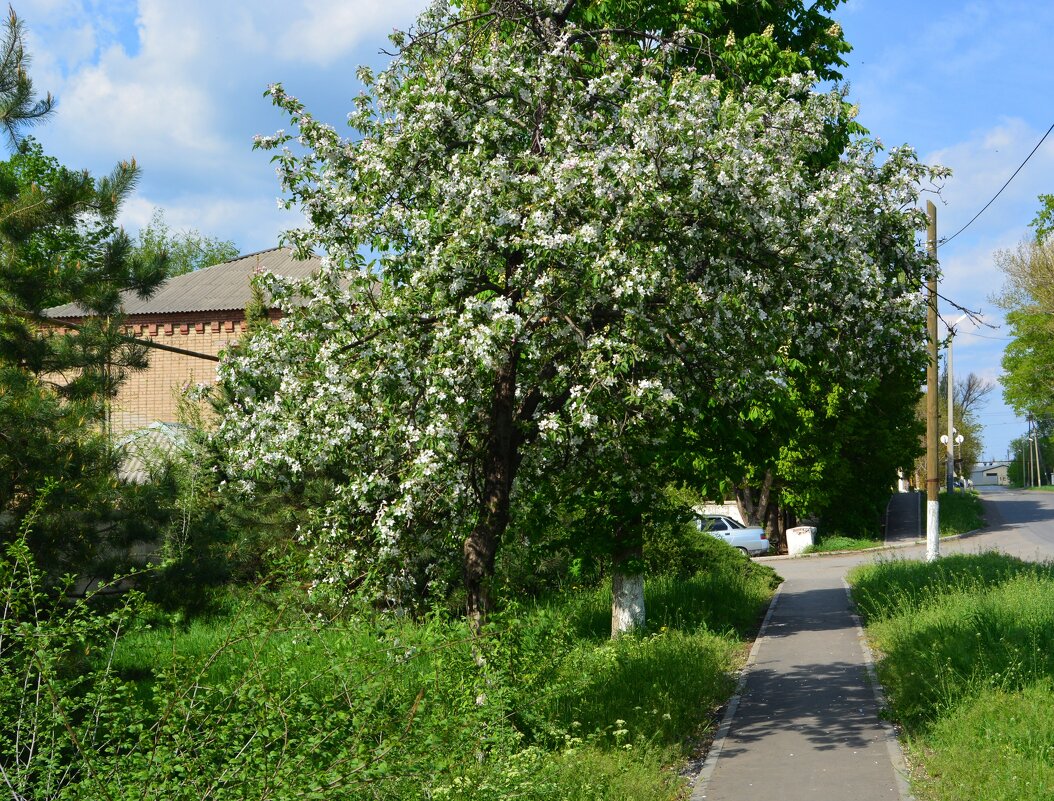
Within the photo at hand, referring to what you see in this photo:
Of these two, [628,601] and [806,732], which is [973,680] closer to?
[806,732]

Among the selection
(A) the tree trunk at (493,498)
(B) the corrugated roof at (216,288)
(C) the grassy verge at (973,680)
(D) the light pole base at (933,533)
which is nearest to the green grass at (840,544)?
(D) the light pole base at (933,533)

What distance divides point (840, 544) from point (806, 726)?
2623 cm

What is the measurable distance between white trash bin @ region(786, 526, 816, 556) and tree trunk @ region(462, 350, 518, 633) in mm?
27000

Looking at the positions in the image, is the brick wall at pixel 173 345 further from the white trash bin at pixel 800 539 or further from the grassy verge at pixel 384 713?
the grassy verge at pixel 384 713

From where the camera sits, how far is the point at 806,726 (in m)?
10.1

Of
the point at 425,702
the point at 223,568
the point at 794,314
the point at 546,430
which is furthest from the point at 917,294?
the point at 223,568

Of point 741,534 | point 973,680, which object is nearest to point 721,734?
point 973,680

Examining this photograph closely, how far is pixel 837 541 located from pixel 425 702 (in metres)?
31.4

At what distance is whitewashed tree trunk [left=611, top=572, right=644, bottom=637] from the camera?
569 inches

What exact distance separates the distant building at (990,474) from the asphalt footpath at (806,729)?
16435 centimetres

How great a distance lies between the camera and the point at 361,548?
9570 mm

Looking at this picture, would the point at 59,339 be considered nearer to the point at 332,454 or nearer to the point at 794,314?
the point at 332,454

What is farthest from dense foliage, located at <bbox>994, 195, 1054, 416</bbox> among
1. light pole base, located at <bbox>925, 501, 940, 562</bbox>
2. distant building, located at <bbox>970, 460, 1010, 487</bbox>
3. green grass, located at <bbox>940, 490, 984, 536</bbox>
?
distant building, located at <bbox>970, 460, 1010, 487</bbox>

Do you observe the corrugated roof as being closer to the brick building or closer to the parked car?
the brick building
